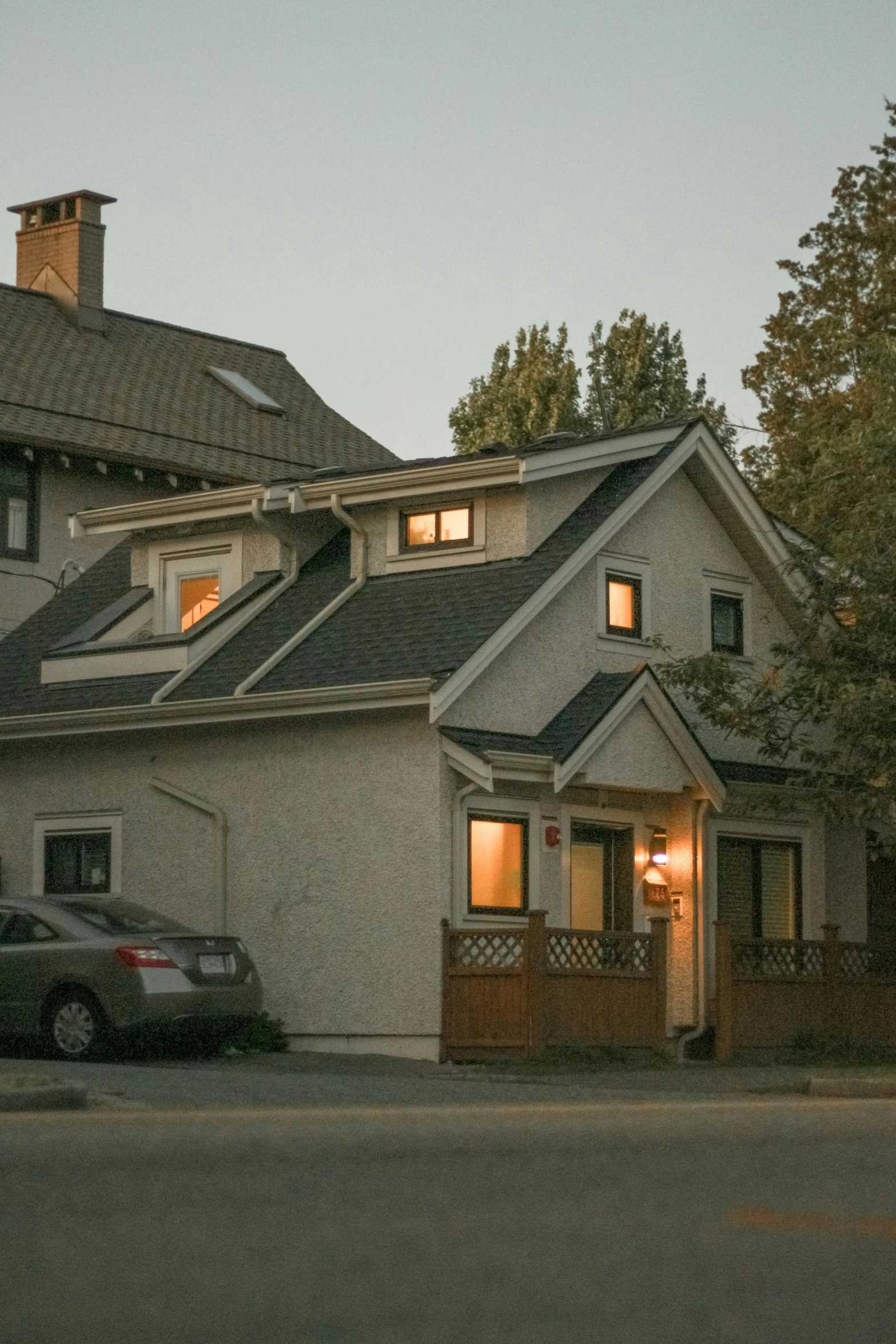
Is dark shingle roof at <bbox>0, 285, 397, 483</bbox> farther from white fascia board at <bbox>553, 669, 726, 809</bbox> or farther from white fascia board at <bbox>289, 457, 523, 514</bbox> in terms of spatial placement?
white fascia board at <bbox>553, 669, 726, 809</bbox>

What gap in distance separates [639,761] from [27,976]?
22.4 feet

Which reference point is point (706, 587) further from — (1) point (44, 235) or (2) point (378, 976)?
(1) point (44, 235)

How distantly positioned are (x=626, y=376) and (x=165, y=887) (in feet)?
115

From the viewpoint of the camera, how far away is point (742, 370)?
149 feet

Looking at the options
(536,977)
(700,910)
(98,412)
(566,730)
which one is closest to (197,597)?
(566,730)

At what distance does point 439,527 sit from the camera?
950 inches

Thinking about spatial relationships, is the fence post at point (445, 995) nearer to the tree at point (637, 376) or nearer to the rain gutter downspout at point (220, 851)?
the rain gutter downspout at point (220, 851)

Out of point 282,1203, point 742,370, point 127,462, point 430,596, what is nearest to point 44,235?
point 127,462

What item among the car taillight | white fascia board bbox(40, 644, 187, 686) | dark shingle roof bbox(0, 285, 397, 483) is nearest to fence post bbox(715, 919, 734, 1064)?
the car taillight

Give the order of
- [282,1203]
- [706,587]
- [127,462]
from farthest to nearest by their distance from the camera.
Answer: [127,462], [706,587], [282,1203]

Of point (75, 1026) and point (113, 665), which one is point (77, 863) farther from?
point (75, 1026)

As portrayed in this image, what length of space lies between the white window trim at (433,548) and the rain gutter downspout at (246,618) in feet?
4.76

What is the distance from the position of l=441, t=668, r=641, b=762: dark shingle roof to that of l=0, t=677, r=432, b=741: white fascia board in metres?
0.66

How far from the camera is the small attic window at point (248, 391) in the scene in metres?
37.6
